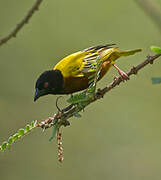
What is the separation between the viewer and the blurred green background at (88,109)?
7.82 meters

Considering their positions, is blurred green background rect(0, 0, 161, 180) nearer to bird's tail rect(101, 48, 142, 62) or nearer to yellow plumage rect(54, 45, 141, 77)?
yellow plumage rect(54, 45, 141, 77)

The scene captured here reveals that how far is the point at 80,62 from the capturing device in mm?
4176

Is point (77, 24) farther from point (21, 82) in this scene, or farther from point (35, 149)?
point (35, 149)

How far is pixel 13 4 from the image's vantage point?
852 cm

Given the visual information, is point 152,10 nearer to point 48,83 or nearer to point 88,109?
point 48,83

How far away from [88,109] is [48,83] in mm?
4430

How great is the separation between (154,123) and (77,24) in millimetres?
2465

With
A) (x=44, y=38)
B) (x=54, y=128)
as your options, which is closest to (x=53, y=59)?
(x=44, y=38)

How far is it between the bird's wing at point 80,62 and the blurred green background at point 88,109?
333 centimetres

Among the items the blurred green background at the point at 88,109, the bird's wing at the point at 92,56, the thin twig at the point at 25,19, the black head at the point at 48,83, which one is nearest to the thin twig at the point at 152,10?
the thin twig at the point at 25,19

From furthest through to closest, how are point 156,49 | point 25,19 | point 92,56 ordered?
point 92,56 → point 25,19 → point 156,49

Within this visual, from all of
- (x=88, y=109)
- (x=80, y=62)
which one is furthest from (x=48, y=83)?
(x=88, y=109)

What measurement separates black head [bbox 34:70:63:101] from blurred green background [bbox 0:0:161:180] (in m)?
3.40

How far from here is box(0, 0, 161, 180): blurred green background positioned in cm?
782
